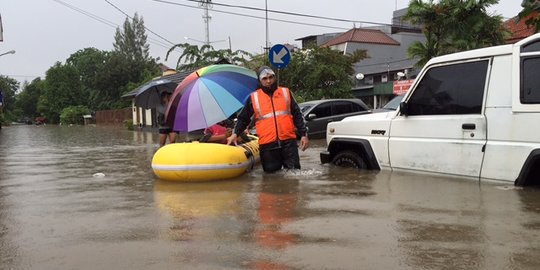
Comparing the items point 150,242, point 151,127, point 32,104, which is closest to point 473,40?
point 150,242

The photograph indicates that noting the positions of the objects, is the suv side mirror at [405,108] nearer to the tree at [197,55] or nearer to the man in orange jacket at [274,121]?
the man in orange jacket at [274,121]

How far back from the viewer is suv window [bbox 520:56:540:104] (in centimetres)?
534

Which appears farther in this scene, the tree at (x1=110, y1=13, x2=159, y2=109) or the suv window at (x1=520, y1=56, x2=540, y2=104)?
the tree at (x1=110, y1=13, x2=159, y2=109)

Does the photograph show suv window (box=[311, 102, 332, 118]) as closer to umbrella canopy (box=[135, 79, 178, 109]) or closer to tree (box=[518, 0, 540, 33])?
umbrella canopy (box=[135, 79, 178, 109])

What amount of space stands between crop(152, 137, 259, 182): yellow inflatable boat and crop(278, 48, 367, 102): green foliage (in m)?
19.8

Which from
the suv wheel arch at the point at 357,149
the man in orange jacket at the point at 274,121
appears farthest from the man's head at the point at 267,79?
the suv wheel arch at the point at 357,149

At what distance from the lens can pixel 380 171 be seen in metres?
7.09

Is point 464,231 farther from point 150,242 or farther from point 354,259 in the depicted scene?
point 150,242

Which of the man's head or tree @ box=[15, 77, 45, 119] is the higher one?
tree @ box=[15, 77, 45, 119]

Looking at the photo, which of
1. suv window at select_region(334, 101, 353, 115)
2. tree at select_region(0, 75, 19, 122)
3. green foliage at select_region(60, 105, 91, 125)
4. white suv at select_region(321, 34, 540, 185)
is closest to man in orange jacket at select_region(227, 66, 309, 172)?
white suv at select_region(321, 34, 540, 185)

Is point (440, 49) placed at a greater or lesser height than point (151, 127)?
greater

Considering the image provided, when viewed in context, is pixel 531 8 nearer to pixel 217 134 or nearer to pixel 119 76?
pixel 217 134

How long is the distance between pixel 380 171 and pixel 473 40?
535 inches

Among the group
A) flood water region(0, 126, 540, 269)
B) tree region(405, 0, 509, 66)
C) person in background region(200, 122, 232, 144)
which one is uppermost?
tree region(405, 0, 509, 66)
